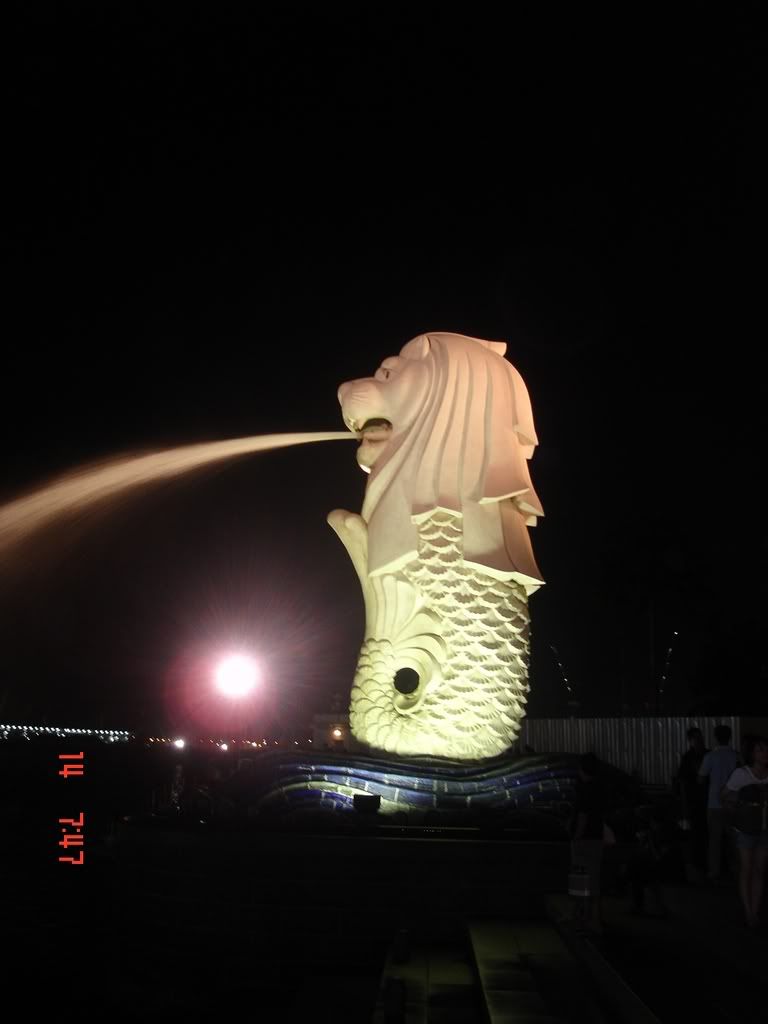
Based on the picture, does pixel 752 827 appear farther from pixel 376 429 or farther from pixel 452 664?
pixel 376 429

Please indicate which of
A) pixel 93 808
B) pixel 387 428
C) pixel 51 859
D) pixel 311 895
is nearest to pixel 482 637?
pixel 387 428

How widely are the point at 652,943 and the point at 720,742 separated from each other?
2.92 metres

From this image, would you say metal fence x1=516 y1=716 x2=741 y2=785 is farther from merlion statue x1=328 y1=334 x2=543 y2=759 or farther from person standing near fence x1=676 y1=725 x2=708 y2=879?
person standing near fence x1=676 y1=725 x2=708 y2=879

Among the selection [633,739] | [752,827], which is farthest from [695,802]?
[633,739]

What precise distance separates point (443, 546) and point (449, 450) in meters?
1.36

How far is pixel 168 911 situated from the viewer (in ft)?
34.3

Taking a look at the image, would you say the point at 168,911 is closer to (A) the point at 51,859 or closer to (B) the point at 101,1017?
(B) the point at 101,1017

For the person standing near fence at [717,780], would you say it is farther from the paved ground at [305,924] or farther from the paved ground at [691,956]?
the paved ground at [691,956]

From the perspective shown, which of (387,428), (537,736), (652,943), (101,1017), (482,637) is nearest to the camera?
(652,943)

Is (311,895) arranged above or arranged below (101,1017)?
above

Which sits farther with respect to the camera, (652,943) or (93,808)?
(93,808)

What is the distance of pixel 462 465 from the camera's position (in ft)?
46.4

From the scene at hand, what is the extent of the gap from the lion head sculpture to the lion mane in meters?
0.01

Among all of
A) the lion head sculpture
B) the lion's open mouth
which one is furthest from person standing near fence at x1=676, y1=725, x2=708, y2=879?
the lion's open mouth
